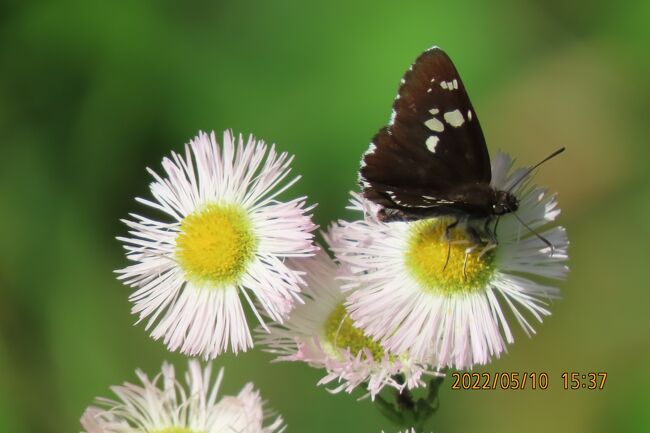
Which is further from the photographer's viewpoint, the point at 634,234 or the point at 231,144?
the point at 634,234

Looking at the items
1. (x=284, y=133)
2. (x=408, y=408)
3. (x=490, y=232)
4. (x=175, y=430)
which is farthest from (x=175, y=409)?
(x=284, y=133)

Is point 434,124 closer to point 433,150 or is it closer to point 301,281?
point 433,150

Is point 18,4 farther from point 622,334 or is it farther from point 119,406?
point 622,334

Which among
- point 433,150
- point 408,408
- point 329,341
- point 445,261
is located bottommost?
point 408,408

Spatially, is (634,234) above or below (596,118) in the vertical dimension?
below

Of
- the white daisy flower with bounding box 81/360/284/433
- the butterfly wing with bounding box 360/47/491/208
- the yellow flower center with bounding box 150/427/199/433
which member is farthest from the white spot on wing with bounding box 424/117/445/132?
the yellow flower center with bounding box 150/427/199/433

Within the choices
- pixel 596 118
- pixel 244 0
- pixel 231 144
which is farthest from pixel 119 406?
pixel 596 118

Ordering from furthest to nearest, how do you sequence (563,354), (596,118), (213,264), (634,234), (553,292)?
1. (596,118)
2. (634,234)
3. (563,354)
4. (213,264)
5. (553,292)

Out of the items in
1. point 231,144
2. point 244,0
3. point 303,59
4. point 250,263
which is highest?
point 244,0
